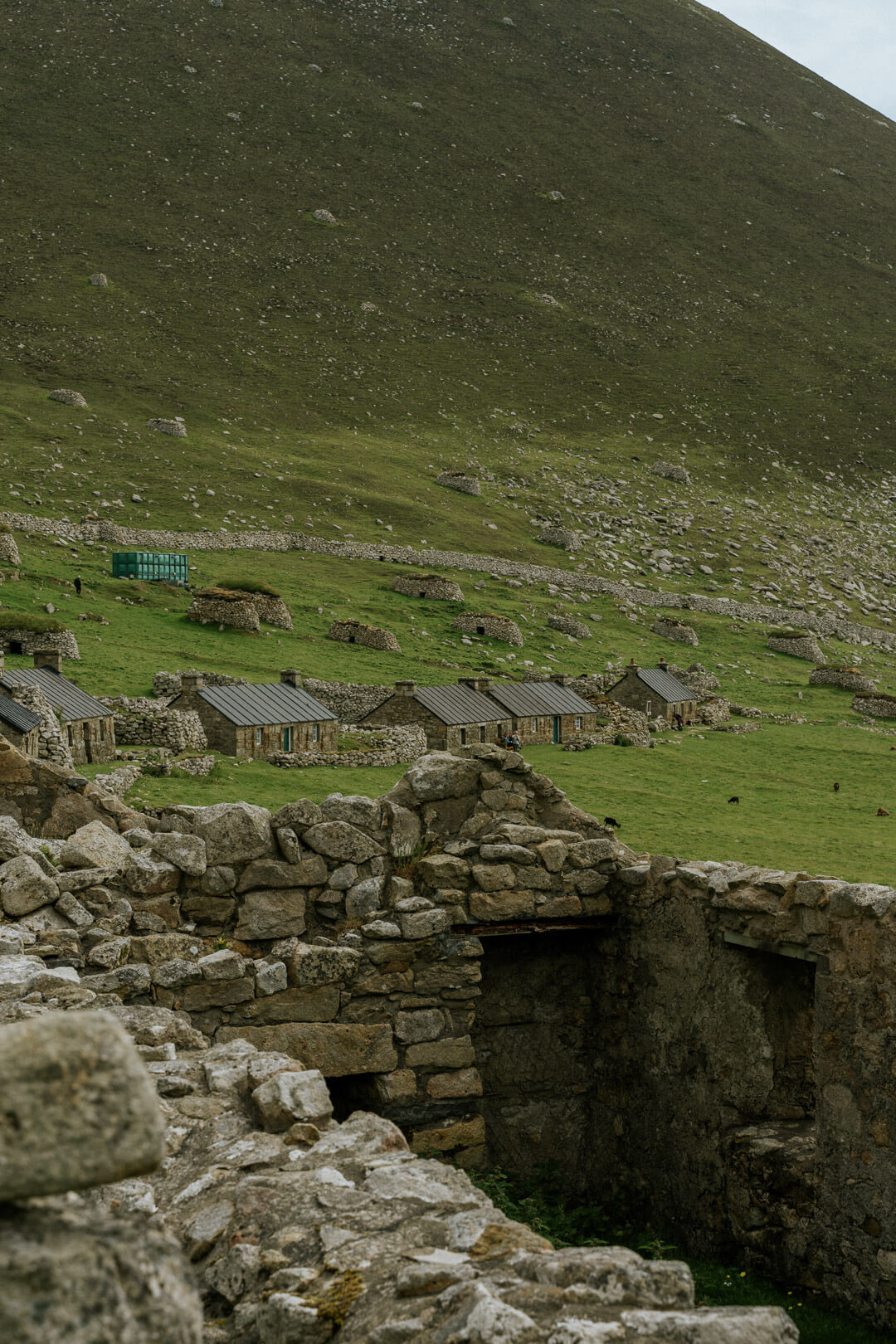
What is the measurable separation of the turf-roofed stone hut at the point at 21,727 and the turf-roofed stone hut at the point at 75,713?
1297mm

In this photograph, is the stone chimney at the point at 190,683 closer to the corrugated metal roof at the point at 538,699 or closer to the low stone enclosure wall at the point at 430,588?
the corrugated metal roof at the point at 538,699

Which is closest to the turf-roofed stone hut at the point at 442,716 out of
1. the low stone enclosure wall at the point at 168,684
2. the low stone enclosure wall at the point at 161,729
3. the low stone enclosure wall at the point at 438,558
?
the low stone enclosure wall at the point at 168,684

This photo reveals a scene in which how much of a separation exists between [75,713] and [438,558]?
47511 mm

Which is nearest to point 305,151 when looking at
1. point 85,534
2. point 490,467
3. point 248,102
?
point 248,102

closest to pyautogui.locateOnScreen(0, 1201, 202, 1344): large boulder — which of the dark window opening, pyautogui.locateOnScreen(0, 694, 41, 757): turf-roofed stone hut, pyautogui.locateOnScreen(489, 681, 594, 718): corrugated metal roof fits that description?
the dark window opening

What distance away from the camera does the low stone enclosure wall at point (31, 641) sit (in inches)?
1673

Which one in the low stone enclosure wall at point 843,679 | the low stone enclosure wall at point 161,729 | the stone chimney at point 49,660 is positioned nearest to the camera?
the low stone enclosure wall at point 161,729

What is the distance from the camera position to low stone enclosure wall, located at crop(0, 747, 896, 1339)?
9.02m

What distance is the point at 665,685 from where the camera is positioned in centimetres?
5309

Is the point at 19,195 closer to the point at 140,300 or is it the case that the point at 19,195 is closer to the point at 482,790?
the point at 140,300

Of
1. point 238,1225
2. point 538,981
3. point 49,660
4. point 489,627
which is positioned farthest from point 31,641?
point 238,1225

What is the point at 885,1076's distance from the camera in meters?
8.60

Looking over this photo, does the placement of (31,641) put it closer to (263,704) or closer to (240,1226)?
(263,704)

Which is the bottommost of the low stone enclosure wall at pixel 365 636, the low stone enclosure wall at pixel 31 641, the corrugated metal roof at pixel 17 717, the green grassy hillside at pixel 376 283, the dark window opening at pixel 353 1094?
the dark window opening at pixel 353 1094
